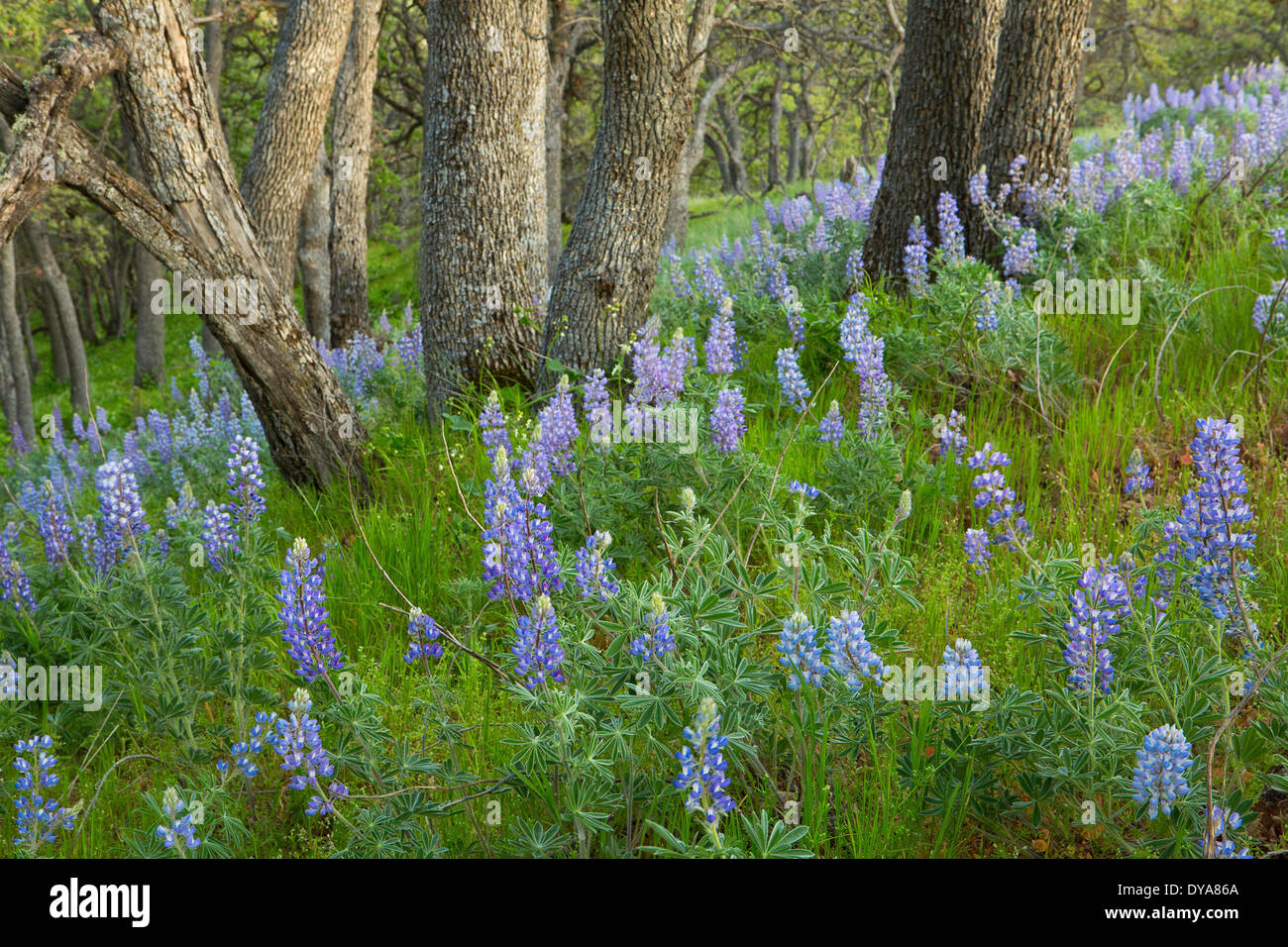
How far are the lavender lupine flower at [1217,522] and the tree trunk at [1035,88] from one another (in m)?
3.89

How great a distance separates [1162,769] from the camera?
1.80m

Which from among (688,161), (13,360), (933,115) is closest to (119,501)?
(933,115)

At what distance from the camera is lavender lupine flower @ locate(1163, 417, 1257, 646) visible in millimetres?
2062

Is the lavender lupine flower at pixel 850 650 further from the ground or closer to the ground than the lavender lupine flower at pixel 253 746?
further from the ground

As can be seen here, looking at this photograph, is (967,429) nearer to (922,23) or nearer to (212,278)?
(922,23)

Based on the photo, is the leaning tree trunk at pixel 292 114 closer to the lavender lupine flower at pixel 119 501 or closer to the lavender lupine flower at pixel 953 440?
the lavender lupine flower at pixel 119 501

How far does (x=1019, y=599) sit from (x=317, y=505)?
3195 millimetres

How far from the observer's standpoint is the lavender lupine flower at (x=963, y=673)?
2086 millimetres

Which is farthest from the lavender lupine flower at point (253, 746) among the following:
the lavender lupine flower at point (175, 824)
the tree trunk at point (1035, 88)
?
the tree trunk at point (1035, 88)

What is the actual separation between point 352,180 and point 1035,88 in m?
6.85

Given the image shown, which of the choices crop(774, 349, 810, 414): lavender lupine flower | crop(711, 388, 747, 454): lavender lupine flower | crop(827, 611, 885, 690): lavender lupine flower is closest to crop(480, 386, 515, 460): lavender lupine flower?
crop(711, 388, 747, 454): lavender lupine flower

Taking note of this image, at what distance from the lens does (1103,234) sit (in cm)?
522
